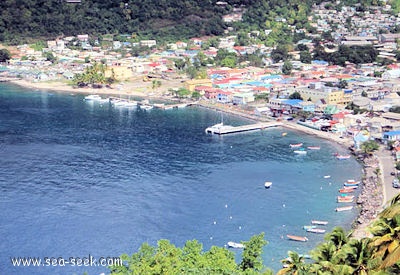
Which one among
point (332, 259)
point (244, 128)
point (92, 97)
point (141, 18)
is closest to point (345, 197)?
point (244, 128)

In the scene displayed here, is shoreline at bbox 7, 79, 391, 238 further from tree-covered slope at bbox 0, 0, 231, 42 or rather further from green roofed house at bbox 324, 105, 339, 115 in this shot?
tree-covered slope at bbox 0, 0, 231, 42

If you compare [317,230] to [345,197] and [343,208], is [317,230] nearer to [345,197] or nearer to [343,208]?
[343,208]

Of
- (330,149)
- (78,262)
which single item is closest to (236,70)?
(330,149)

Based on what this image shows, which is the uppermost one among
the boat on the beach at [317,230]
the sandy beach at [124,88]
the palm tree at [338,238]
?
the palm tree at [338,238]

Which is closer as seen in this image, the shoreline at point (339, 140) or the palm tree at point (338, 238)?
the palm tree at point (338, 238)

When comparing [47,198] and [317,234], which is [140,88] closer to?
[47,198]

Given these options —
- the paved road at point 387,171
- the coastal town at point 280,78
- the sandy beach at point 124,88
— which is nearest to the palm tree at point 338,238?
the coastal town at point 280,78

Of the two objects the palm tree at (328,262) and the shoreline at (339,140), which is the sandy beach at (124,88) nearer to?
the shoreline at (339,140)

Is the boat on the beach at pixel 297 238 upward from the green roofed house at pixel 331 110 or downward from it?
downward
